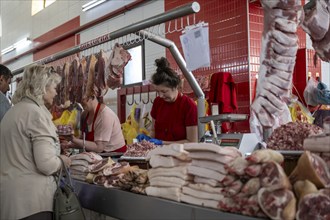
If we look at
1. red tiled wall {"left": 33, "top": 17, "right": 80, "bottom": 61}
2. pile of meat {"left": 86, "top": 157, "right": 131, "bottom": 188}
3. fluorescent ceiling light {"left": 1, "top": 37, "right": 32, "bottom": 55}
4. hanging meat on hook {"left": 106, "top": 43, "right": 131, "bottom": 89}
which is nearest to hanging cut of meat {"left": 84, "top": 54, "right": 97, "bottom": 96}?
hanging meat on hook {"left": 106, "top": 43, "right": 131, "bottom": 89}

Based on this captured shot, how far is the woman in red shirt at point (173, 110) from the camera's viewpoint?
3.93m

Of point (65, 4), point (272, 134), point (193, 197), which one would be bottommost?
point (193, 197)

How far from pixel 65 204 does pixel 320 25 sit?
73.2 inches

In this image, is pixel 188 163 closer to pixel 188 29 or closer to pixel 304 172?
→ pixel 304 172

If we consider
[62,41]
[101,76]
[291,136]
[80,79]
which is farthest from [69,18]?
[291,136]

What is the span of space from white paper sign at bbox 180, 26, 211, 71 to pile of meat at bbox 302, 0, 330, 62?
791 millimetres

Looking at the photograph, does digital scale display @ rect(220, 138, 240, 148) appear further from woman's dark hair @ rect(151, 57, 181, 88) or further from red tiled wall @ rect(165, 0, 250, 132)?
red tiled wall @ rect(165, 0, 250, 132)

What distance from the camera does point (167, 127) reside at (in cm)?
408

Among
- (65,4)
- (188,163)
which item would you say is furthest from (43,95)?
(65,4)

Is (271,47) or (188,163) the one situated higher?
(271,47)

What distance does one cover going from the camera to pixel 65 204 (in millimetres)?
2705

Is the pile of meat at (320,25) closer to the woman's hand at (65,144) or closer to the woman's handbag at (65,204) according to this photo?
the woman's handbag at (65,204)

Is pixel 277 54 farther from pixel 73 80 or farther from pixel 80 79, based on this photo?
pixel 73 80

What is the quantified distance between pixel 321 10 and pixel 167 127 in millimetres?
1983
